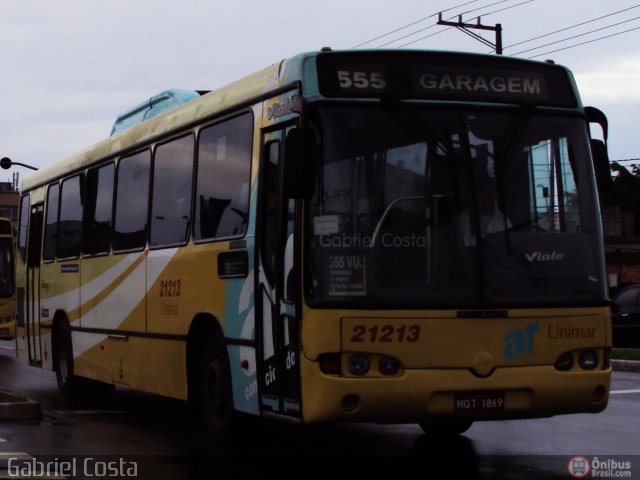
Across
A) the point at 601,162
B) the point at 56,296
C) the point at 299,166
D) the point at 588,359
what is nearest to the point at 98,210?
the point at 56,296

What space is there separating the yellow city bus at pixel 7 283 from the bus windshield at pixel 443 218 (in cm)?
1951

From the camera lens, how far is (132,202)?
42.0ft

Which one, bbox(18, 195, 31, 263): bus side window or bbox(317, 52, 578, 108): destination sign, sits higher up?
bbox(317, 52, 578, 108): destination sign

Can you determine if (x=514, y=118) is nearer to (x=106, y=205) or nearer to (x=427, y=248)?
(x=427, y=248)

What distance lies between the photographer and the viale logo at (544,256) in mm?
8734

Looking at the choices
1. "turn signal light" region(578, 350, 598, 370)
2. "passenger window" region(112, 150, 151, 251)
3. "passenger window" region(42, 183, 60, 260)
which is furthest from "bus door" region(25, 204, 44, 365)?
"turn signal light" region(578, 350, 598, 370)

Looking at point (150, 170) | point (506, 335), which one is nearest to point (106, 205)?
point (150, 170)

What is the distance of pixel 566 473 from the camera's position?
8.83m

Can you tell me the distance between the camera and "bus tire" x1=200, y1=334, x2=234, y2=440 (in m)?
10.1

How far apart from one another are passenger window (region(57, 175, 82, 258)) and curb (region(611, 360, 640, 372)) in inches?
380

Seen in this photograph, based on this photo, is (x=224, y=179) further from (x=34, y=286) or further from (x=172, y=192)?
(x=34, y=286)

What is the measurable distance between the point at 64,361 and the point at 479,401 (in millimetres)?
8247

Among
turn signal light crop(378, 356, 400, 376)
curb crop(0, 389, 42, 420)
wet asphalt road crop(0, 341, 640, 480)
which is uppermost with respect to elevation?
turn signal light crop(378, 356, 400, 376)

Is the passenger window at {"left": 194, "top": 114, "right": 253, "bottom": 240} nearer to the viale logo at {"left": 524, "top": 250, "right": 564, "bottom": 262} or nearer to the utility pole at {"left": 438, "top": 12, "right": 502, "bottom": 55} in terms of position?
the viale logo at {"left": 524, "top": 250, "right": 564, "bottom": 262}
